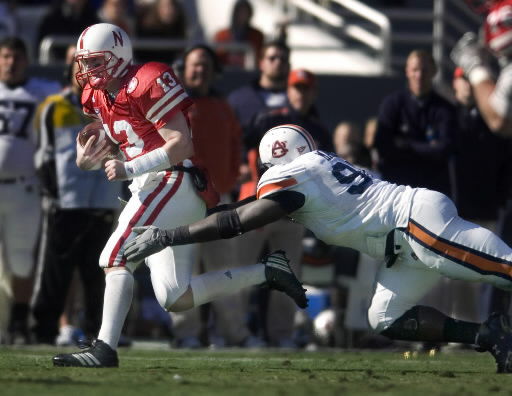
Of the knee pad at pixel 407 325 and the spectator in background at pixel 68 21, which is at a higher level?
the spectator in background at pixel 68 21

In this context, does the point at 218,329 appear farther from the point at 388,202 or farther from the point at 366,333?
the point at 388,202

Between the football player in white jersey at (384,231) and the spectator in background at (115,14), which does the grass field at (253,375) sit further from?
the spectator in background at (115,14)

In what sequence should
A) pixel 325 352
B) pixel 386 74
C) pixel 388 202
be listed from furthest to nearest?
1. pixel 386 74
2. pixel 325 352
3. pixel 388 202

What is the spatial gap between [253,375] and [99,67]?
1797 mm

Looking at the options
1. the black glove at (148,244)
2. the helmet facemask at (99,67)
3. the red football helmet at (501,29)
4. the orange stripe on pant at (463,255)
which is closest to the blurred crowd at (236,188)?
the helmet facemask at (99,67)

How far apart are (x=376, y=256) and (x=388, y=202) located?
323mm

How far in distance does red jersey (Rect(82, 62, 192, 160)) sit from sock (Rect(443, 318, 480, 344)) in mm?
1747

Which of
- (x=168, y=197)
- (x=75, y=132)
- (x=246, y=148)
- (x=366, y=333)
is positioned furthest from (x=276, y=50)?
A: (x=168, y=197)

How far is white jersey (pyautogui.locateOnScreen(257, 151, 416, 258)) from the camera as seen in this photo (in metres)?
6.38

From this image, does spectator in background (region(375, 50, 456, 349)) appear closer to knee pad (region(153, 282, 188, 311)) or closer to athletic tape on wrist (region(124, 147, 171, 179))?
knee pad (region(153, 282, 188, 311))

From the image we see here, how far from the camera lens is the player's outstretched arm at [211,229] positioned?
629 centimetres

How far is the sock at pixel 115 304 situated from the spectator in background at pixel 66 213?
2560mm

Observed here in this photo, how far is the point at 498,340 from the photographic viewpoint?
250 inches

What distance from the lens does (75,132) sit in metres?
9.05
